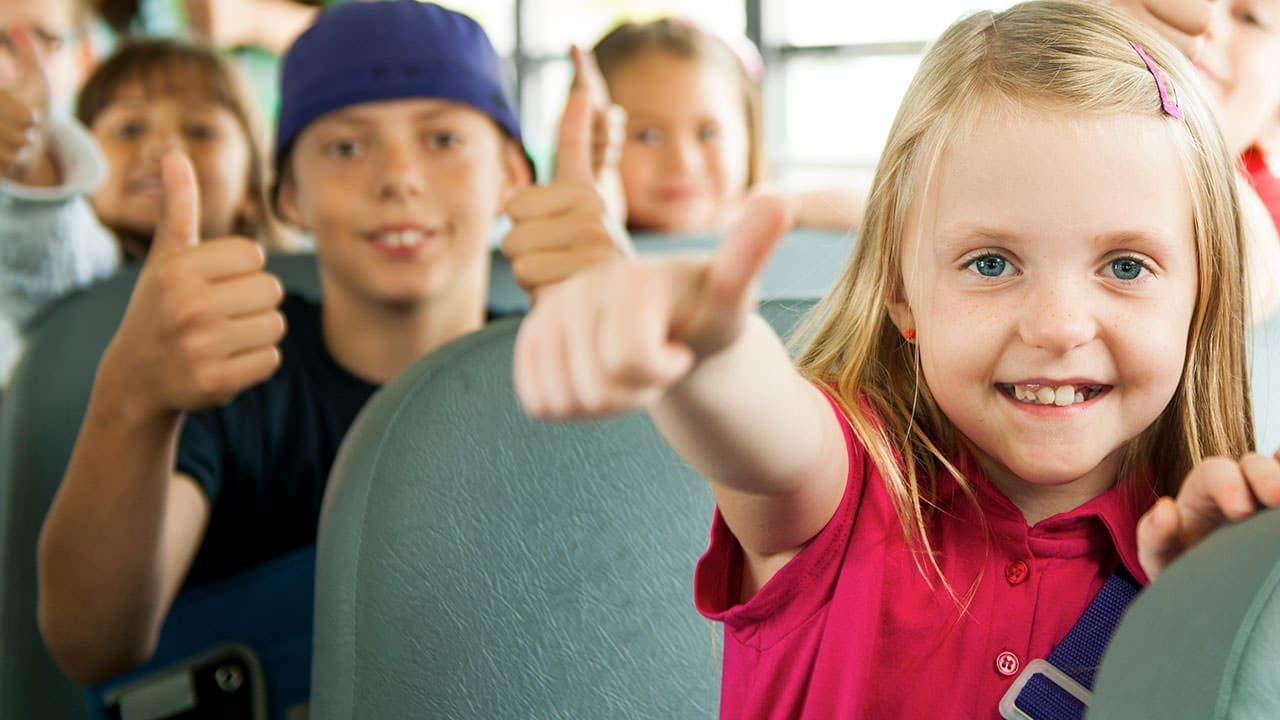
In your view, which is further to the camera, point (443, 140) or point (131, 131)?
point (131, 131)

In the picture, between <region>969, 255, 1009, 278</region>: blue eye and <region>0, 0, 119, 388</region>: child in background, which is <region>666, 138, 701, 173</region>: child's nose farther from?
<region>969, 255, 1009, 278</region>: blue eye

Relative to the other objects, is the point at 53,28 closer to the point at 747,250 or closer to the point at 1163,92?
the point at 1163,92

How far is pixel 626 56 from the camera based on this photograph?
2129 mm

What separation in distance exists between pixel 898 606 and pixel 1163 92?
0.32 meters

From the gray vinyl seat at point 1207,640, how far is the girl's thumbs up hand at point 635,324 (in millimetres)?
181

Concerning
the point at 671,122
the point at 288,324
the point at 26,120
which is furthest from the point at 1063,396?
the point at 671,122

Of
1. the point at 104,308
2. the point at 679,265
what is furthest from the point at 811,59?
the point at 679,265

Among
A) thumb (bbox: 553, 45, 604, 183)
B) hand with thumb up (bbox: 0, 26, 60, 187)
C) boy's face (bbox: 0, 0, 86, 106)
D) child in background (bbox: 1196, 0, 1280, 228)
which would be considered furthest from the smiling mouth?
boy's face (bbox: 0, 0, 86, 106)

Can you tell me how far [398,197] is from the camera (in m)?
1.33

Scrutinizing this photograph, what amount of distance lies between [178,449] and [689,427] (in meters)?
0.71

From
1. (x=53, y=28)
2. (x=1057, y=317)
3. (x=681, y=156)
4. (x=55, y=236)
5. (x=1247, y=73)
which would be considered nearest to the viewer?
(x=1057, y=317)

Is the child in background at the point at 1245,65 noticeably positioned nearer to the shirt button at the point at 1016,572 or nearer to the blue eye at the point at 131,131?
the shirt button at the point at 1016,572

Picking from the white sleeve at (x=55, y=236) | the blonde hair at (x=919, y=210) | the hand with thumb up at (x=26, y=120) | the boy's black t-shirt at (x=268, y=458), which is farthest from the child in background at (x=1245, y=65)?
the hand with thumb up at (x=26, y=120)

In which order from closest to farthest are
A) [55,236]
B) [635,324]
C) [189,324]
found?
[635,324], [189,324], [55,236]
